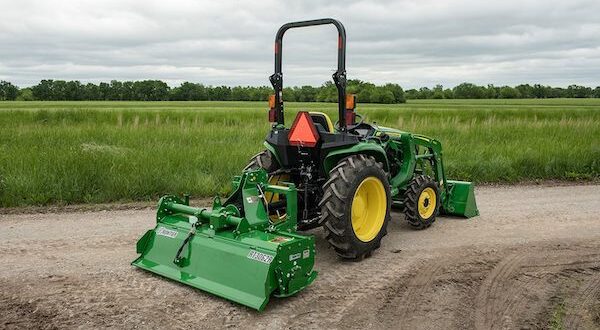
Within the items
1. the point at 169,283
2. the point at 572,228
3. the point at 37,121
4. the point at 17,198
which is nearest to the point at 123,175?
the point at 17,198

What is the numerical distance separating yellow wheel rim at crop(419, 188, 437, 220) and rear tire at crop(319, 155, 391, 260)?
1130 millimetres

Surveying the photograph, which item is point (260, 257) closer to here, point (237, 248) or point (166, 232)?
point (237, 248)

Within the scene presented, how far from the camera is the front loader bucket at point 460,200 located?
24.2 feet

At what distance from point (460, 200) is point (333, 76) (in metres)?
3.11

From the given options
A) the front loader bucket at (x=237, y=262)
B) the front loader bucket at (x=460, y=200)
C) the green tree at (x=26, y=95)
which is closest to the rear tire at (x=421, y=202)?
the front loader bucket at (x=460, y=200)

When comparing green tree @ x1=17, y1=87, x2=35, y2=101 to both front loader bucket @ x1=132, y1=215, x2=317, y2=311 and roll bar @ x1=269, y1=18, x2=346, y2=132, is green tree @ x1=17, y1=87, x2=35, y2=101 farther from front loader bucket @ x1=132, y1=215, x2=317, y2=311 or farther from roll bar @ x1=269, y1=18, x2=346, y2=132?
front loader bucket @ x1=132, y1=215, x2=317, y2=311

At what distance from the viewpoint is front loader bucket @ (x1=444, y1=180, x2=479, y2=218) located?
7375mm

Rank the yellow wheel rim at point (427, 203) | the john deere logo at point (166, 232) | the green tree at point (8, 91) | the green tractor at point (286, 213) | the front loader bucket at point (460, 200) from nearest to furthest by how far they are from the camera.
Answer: the green tractor at point (286, 213)
the john deere logo at point (166, 232)
the yellow wheel rim at point (427, 203)
the front loader bucket at point (460, 200)
the green tree at point (8, 91)

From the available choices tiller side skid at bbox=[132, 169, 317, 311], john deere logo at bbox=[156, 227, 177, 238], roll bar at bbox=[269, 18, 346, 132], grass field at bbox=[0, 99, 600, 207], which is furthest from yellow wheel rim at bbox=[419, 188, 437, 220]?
grass field at bbox=[0, 99, 600, 207]

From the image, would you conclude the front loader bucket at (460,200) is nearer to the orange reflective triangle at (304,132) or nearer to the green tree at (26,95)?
the orange reflective triangle at (304,132)

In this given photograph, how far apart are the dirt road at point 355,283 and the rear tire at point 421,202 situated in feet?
0.46

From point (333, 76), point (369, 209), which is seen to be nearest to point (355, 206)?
point (369, 209)

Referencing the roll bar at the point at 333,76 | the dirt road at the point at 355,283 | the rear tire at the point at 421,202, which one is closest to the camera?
the dirt road at the point at 355,283

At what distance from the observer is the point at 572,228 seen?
22.8 feet
